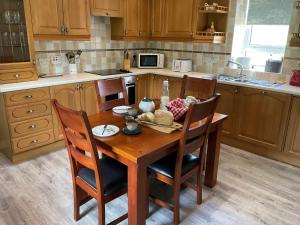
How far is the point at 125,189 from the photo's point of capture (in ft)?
5.46

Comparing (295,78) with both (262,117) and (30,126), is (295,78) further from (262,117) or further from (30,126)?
(30,126)

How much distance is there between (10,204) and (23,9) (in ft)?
6.36

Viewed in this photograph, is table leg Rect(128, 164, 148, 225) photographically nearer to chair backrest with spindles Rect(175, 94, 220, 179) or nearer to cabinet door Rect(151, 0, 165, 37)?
chair backrest with spindles Rect(175, 94, 220, 179)

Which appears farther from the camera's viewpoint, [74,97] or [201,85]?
[74,97]

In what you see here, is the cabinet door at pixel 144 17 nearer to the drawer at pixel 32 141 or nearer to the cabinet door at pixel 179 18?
the cabinet door at pixel 179 18

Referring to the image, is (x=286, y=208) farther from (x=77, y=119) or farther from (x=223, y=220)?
(x=77, y=119)

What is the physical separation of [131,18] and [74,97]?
1545 millimetres

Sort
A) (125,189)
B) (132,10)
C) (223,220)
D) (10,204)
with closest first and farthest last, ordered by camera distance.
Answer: (125,189)
(223,220)
(10,204)
(132,10)

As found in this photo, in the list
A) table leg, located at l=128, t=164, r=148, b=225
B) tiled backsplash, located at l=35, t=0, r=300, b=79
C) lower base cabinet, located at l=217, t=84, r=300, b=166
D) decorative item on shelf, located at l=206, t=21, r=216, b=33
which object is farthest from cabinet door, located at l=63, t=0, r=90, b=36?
table leg, located at l=128, t=164, r=148, b=225

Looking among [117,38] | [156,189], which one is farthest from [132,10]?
[156,189]

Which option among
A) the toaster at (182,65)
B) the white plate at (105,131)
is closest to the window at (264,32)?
the toaster at (182,65)

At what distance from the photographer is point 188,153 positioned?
1.76 meters

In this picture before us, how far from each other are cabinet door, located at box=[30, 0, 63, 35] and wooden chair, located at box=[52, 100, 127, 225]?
5.54 feet

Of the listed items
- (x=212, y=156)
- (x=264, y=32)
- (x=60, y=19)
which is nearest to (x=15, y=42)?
(x=60, y=19)
